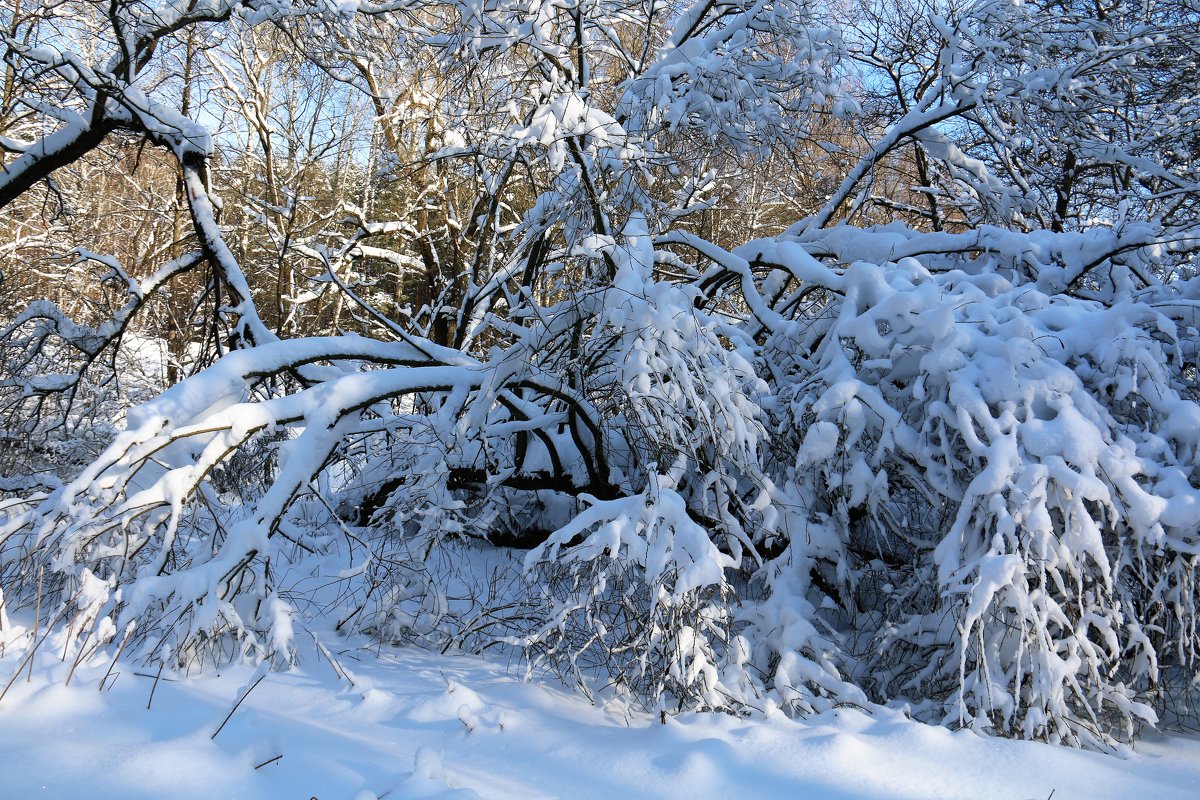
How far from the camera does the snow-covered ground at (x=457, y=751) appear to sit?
2.49 m

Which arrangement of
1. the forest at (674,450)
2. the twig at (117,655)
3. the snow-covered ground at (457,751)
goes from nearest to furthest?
the snow-covered ground at (457,751)
the twig at (117,655)
the forest at (674,450)

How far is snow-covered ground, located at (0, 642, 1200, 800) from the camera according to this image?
2486mm

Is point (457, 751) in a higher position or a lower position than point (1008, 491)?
lower

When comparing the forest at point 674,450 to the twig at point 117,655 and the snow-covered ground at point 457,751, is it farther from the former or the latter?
the snow-covered ground at point 457,751

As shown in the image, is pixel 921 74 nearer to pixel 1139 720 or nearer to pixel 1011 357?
pixel 1011 357

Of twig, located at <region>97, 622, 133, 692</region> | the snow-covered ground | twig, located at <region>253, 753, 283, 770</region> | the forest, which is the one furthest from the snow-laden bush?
twig, located at <region>97, 622, 133, 692</region>

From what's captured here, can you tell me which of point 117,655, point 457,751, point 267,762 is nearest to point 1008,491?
point 457,751

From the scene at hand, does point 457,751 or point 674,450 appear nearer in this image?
point 457,751

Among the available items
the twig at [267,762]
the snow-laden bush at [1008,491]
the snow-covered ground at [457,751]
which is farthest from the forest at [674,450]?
the twig at [267,762]

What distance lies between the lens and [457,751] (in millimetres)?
2945

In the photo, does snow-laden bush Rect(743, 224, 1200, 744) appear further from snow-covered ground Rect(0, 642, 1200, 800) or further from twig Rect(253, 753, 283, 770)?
twig Rect(253, 753, 283, 770)

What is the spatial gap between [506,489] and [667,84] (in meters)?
2.75

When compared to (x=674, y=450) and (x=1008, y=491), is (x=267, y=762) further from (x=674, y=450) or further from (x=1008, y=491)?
(x=1008, y=491)

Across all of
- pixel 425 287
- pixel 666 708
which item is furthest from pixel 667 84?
pixel 425 287
